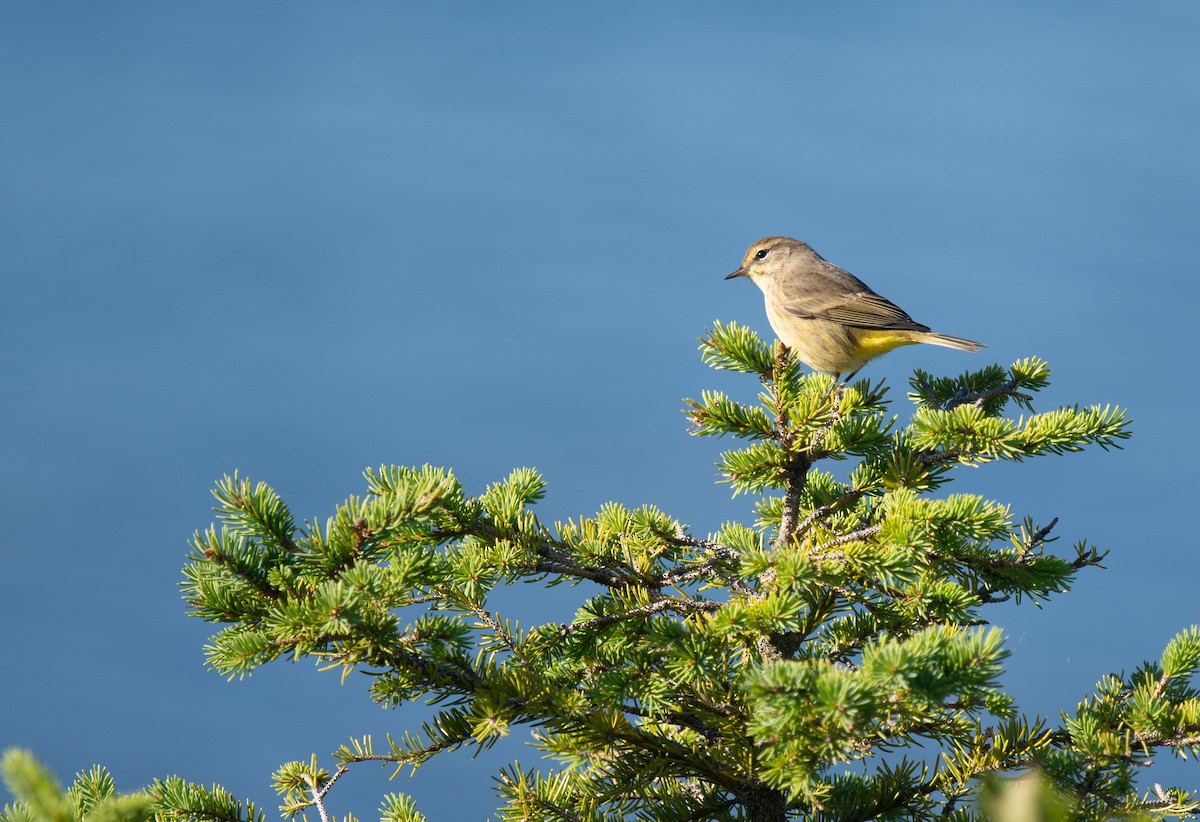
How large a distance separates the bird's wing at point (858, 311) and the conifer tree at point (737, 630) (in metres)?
2.31

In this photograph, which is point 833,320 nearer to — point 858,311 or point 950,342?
point 858,311

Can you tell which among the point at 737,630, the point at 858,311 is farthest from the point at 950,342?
the point at 737,630

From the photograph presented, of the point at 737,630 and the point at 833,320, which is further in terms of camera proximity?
the point at 833,320

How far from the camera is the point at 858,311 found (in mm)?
7203

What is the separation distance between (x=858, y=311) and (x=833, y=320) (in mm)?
193

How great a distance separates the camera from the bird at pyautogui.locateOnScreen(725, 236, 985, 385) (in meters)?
6.98

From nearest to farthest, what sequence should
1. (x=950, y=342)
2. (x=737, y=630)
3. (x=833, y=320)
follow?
1. (x=737, y=630)
2. (x=950, y=342)
3. (x=833, y=320)

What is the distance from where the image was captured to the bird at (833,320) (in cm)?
698

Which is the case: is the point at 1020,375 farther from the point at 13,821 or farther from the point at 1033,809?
the point at 13,821

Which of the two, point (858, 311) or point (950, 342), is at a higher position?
point (858, 311)

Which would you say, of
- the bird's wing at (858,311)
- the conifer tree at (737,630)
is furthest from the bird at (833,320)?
the conifer tree at (737,630)

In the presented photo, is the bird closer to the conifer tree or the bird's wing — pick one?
the bird's wing

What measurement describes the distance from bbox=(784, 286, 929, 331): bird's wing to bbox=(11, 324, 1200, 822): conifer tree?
2307mm

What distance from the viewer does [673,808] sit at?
4207 mm
